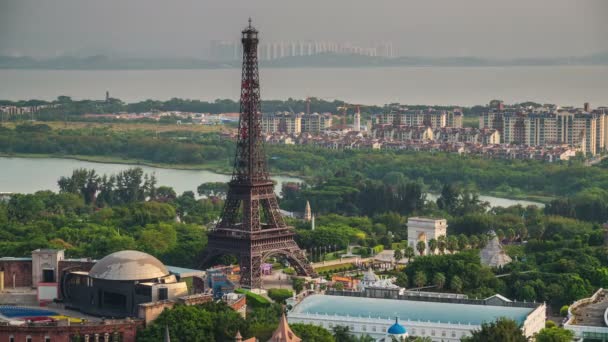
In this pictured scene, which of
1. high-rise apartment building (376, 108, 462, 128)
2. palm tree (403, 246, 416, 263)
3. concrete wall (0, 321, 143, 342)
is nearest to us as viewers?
concrete wall (0, 321, 143, 342)

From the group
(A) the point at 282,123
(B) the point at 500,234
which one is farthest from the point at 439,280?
(A) the point at 282,123

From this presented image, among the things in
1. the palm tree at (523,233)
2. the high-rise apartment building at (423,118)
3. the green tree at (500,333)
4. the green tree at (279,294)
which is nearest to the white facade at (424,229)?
the palm tree at (523,233)

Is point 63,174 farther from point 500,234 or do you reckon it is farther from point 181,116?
point 181,116

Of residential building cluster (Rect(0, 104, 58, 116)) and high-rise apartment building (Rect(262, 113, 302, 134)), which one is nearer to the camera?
high-rise apartment building (Rect(262, 113, 302, 134))

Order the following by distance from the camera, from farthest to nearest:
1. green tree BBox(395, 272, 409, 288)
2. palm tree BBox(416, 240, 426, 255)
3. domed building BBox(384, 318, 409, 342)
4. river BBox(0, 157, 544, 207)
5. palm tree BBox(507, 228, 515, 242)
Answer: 1. river BBox(0, 157, 544, 207)
2. palm tree BBox(507, 228, 515, 242)
3. palm tree BBox(416, 240, 426, 255)
4. green tree BBox(395, 272, 409, 288)
5. domed building BBox(384, 318, 409, 342)

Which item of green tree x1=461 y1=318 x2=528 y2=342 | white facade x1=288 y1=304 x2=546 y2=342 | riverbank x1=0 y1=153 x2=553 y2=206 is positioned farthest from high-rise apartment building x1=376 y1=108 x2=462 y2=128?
green tree x1=461 y1=318 x2=528 y2=342

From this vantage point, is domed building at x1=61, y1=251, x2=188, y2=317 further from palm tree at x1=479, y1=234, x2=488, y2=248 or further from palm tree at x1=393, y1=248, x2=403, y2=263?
palm tree at x1=479, y1=234, x2=488, y2=248

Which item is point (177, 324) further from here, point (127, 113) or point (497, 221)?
point (127, 113)

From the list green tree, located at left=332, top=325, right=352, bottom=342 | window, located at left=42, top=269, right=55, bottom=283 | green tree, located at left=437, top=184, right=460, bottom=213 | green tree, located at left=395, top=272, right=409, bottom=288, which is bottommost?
green tree, located at left=332, top=325, right=352, bottom=342
